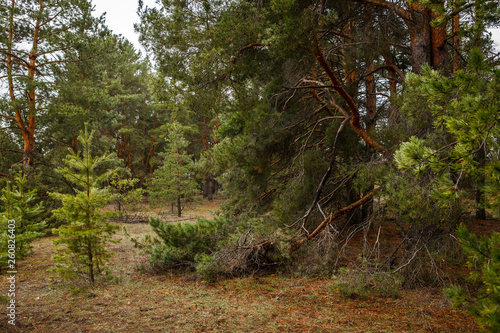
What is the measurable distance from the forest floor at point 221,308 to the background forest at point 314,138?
0.38 m

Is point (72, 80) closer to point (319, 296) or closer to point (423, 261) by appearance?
point (319, 296)

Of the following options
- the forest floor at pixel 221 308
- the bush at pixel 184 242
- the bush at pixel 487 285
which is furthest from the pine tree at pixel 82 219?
the bush at pixel 487 285

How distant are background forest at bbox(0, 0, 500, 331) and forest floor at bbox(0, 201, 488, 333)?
1.25ft

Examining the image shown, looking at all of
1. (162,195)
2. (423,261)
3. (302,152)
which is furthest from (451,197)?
(162,195)

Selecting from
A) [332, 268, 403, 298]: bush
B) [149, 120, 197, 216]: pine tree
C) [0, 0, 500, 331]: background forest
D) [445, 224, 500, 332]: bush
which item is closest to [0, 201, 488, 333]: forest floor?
[332, 268, 403, 298]: bush

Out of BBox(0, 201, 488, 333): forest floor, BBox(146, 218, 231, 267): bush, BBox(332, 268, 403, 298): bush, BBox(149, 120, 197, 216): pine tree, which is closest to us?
BBox(0, 201, 488, 333): forest floor

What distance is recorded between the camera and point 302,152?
6891 mm

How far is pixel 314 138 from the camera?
8188 mm

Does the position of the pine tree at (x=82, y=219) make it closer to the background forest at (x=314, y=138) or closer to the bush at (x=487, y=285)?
the background forest at (x=314, y=138)

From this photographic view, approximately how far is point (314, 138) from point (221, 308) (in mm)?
5302

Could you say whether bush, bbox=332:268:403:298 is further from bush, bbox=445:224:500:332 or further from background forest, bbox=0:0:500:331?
bush, bbox=445:224:500:332

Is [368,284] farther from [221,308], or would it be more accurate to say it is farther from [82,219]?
[82,219]

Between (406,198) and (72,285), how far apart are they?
6.01 metres

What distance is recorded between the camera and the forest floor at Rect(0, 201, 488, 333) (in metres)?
3.69
